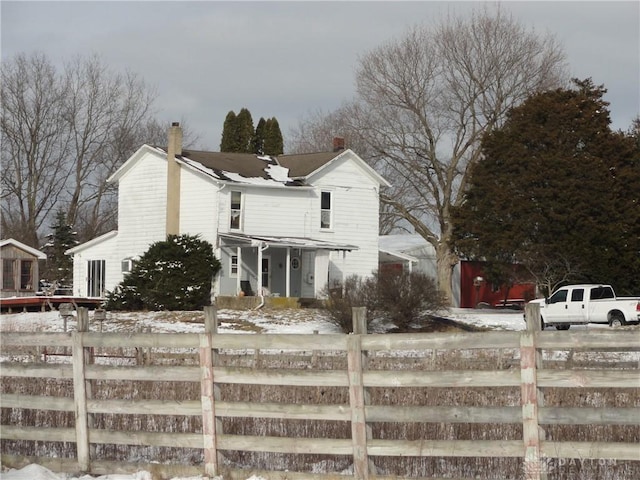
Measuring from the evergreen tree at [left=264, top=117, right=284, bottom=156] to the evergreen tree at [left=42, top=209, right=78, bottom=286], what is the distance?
13.3 metres

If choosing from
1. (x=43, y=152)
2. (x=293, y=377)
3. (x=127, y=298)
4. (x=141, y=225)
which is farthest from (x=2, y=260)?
(x=293, y=377)

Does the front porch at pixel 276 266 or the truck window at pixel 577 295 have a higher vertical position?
the front porch at pixel 276 266

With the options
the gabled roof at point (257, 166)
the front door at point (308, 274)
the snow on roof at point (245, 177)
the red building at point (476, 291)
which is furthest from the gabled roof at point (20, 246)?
the red building at point (476, 291)

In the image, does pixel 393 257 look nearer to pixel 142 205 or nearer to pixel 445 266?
pixel 445 266

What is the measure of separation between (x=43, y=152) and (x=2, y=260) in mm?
21149

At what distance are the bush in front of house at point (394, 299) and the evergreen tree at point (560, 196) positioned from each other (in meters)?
9.82

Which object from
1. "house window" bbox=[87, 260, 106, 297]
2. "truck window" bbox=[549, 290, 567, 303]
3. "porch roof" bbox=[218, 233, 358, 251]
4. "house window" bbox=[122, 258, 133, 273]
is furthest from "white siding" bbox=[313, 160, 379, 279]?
"truck window" bbox=[549, 290, 567, 303]

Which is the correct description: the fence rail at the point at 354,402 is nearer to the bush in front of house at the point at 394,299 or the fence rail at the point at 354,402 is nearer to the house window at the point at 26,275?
the bush in front of house at the point at 394,299

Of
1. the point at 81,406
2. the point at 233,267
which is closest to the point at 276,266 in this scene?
the point at 233,267

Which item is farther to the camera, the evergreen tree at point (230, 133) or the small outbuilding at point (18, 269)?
the evergreen tree at point (230, 133)

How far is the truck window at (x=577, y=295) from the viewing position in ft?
127

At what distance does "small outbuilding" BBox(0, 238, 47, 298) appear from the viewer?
170 ft

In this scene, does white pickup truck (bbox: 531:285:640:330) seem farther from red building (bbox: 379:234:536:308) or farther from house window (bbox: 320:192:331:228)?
red building (bbox: 379:234:536:308)

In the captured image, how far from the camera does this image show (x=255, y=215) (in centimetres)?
4597
